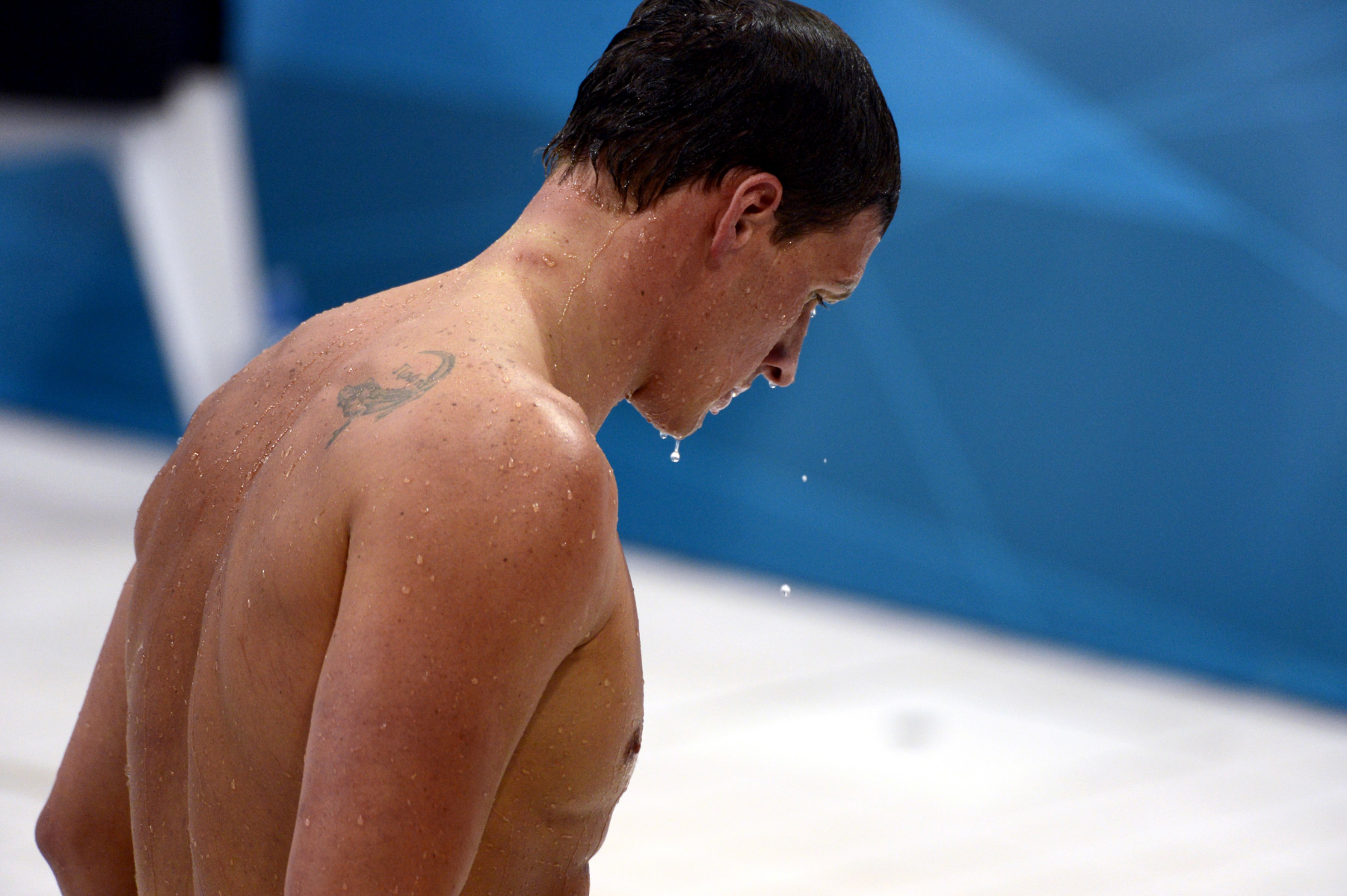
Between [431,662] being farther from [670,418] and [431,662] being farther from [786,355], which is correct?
[786,355]

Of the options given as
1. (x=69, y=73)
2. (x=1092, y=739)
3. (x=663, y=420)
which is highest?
(x=69, y=73)

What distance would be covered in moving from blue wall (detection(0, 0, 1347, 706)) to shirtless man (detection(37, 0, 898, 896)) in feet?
Answer: 11.8

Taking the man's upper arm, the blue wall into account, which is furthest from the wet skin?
the blue wall

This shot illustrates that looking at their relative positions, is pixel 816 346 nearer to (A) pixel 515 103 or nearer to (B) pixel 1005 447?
(B) pixel 1005 447

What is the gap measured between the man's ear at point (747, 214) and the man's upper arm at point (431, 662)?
1.10ft

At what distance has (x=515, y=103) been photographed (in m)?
5.88

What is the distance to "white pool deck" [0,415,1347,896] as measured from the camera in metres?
3.16

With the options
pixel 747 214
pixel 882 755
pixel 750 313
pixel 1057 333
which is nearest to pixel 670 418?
pixel 750 313

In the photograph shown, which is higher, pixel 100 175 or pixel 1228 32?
pixel 100 175

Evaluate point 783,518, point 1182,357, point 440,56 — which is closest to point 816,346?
point 783,518

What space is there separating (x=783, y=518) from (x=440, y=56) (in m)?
2.43

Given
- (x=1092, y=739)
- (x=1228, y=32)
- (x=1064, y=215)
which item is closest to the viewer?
(x=1092, y=739)

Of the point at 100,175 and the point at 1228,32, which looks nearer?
the point at 1228,32

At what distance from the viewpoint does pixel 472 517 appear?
90 cm
